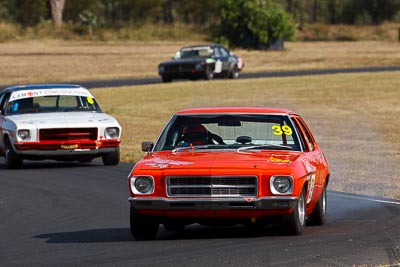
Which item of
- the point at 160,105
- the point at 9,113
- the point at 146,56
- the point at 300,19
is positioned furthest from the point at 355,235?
the point at 300,19

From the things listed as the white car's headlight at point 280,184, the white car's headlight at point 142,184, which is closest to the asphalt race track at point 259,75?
the white car's headlight at point 142,184

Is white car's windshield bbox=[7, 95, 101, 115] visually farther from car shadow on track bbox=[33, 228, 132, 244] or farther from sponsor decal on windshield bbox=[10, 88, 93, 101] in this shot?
car shadow on track bbox=[33, 228, 132, 244]

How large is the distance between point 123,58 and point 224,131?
55.7 metres

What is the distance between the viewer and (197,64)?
161 feet

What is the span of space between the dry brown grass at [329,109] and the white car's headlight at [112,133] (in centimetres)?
190

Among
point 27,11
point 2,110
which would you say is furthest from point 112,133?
point 27,11

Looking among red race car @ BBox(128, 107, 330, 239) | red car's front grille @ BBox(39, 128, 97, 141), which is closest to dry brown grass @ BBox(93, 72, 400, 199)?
→ red car's front grille @ BBox(39, 128, 97, 141)

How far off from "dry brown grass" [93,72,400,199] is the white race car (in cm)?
191

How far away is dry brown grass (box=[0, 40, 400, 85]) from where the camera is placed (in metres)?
57.7

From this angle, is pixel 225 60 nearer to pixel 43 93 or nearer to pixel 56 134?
pixel 43 93

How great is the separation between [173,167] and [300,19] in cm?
10316

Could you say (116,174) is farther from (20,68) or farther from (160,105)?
(20,68)

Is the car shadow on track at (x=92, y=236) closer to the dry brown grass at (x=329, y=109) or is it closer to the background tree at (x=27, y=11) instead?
the dry brown grass at (x=329, y=109)

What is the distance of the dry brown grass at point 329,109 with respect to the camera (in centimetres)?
2013
